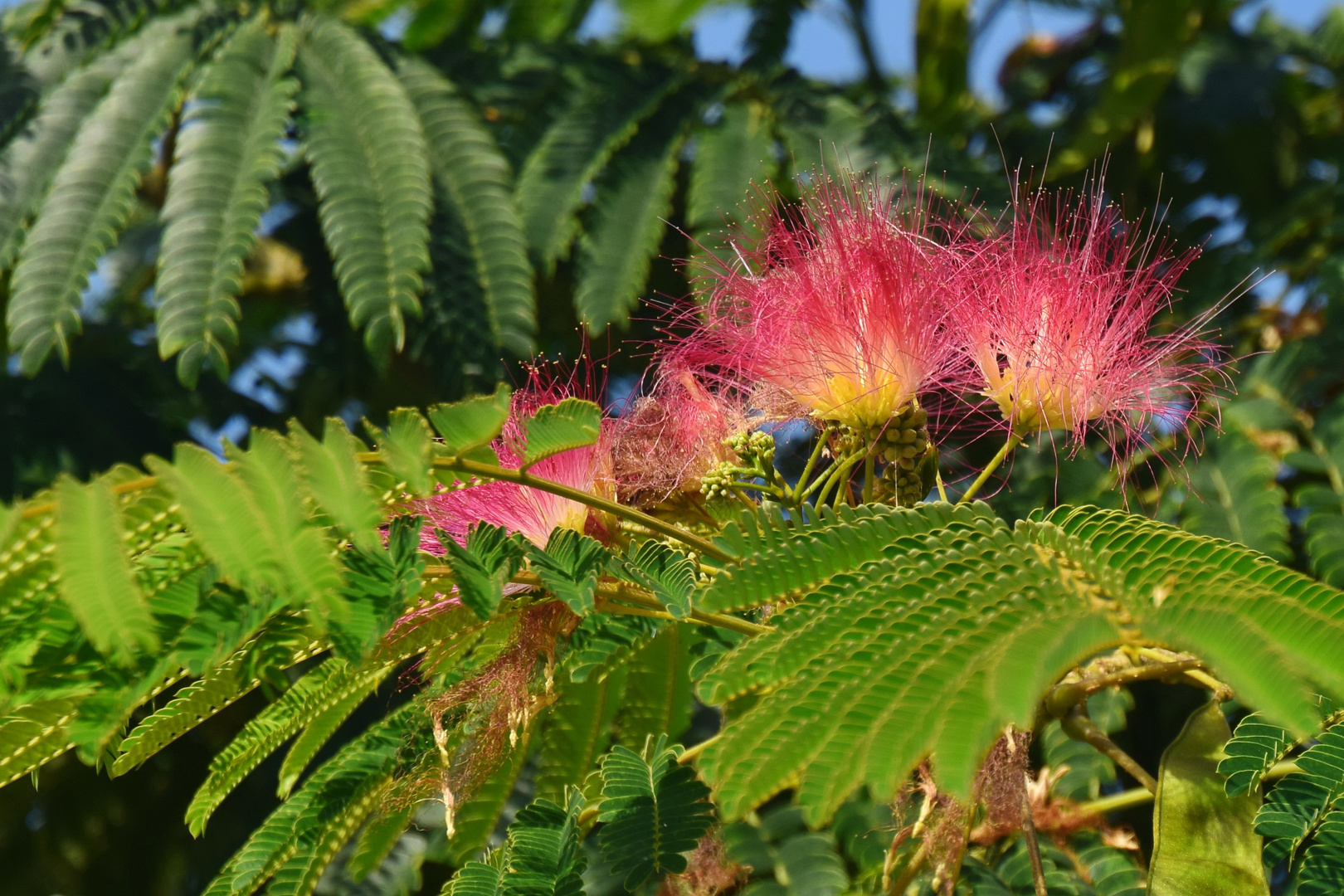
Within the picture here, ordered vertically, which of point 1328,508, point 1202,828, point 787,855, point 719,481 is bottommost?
point 787,855

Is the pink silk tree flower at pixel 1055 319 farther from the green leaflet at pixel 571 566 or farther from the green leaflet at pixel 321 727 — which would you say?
the green leaflet at pixel 321 727

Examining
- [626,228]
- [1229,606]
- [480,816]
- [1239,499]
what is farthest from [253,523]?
[1239,499]

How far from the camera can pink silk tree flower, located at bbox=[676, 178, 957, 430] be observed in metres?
1.65

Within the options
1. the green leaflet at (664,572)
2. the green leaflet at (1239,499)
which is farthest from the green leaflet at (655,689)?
the green leaflet at (1239,499)

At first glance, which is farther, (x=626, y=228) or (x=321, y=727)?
(x=626, y=228)

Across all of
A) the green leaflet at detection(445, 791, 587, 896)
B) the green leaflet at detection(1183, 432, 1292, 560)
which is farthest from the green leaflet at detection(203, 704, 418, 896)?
the green leaflet at detection(1183, 432, 1292, 560)

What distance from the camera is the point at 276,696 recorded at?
4.75 feet

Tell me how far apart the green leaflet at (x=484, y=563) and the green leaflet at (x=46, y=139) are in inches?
62.6

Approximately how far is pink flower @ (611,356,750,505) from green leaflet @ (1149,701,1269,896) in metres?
0.76

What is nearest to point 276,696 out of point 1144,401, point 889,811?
point 889,811

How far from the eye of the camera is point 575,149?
9.62 ft

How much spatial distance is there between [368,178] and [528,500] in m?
1.25

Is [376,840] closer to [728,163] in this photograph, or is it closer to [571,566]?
[571,566]

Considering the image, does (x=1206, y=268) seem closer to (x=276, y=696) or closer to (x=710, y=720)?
(x=710, y=720)
